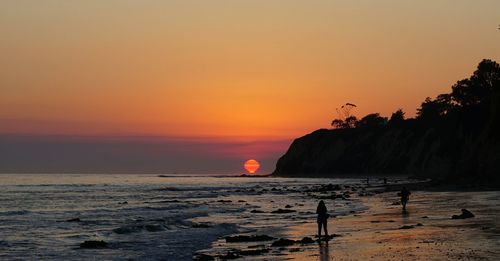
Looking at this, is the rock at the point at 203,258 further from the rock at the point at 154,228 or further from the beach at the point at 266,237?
the rock at the point at 154,228

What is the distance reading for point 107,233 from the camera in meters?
36.0

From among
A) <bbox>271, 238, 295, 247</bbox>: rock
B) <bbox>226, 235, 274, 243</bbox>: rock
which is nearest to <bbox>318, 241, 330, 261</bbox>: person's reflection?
<bbox>271, 238, 295, 247</bbox>: rock

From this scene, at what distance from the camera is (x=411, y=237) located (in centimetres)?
2569

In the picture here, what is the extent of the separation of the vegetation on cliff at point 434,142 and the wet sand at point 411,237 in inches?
1137

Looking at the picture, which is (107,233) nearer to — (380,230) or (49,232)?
(49,232)

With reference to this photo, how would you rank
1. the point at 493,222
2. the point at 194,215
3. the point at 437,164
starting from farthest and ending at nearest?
the point at 437,164 → the point at 194,215 → the point at 493,222

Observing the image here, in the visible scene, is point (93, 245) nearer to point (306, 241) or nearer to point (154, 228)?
point (154, 228)

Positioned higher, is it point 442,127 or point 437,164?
point 442,127

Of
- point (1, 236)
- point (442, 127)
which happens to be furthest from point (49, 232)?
point (442, 127)

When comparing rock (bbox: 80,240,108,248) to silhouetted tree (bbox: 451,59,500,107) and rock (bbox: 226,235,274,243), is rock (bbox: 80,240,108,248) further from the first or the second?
silhouetted tree (bbox: 451,59,500,107)

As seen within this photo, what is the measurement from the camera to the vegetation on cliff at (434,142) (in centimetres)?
6869

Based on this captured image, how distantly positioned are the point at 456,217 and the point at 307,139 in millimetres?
166119

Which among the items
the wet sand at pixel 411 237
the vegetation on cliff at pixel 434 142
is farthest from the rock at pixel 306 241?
the vegetation on cliff at pixel 434 142

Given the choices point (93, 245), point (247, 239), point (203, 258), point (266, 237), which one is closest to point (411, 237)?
point (266, 237)
